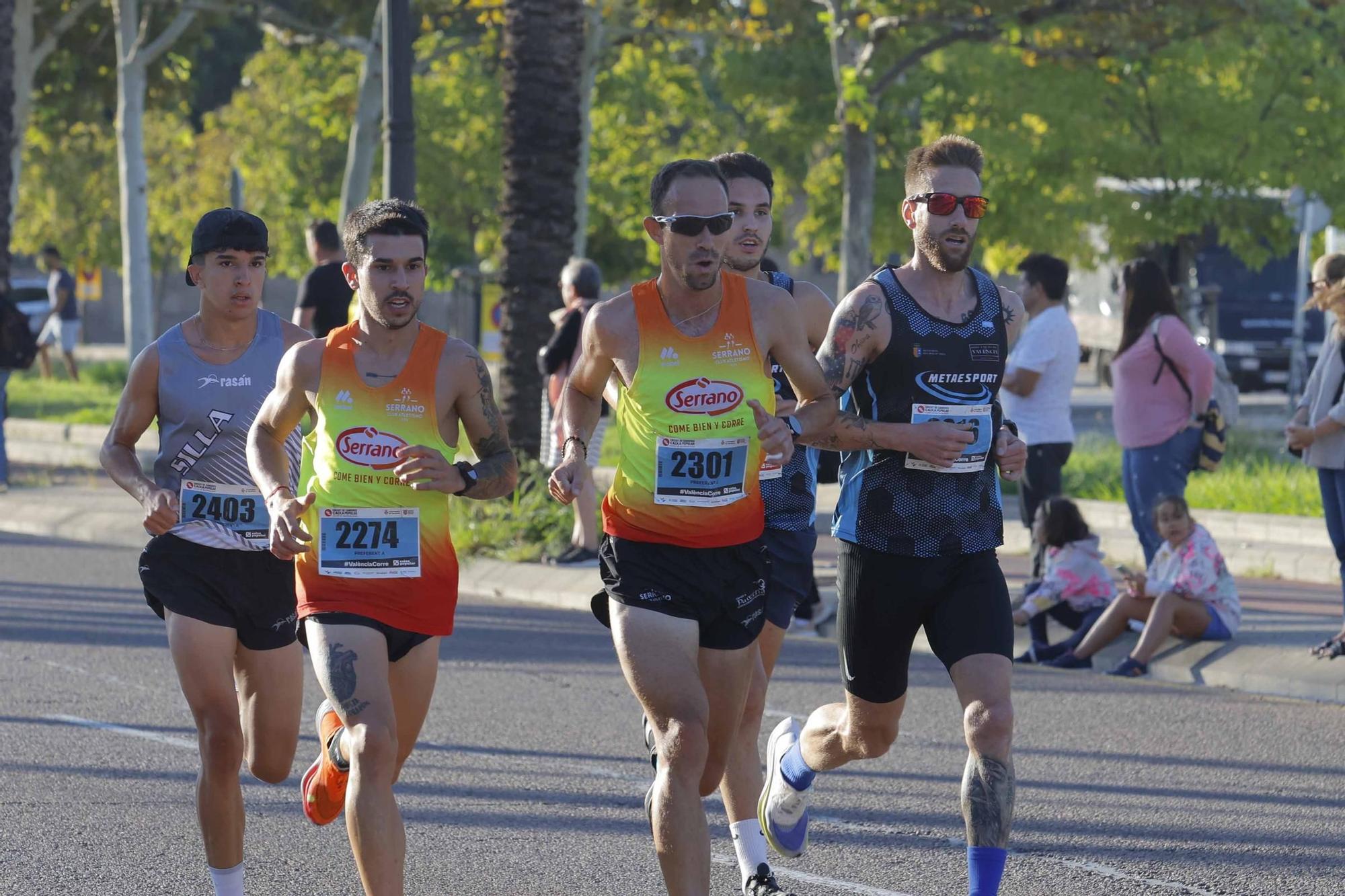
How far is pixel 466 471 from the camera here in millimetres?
5121

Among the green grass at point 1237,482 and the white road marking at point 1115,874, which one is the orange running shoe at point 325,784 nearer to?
the white road marking at point 1115,874

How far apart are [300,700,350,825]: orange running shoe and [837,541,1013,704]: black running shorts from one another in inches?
57.3

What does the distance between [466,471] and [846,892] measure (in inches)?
67.8

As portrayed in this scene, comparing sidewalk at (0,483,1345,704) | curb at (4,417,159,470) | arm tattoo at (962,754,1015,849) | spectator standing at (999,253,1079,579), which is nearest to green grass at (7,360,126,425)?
curb at (4,417,159,470)

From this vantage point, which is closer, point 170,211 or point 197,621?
point 197,621

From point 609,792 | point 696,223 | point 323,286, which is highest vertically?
point 696,223

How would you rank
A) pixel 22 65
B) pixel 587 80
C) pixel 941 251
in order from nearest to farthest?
1. pixel 941 251
2. pixel 587 80
3. pixel 22 65

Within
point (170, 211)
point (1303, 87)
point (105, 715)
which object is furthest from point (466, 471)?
point (170, 211)

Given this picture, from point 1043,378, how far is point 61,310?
75.7 feet

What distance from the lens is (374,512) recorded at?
16.6ft

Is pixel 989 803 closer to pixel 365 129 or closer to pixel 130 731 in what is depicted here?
pixel 130 731

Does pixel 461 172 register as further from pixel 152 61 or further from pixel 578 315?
pixel 578 315

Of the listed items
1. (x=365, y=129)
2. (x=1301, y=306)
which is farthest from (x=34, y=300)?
Answer: (x=1301, y=306)

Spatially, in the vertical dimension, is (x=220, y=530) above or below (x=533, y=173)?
below
